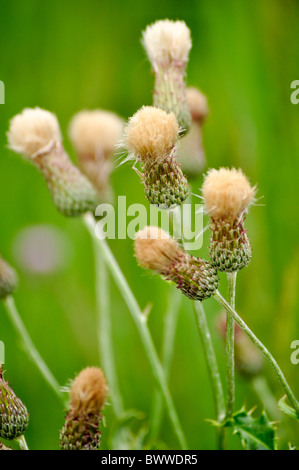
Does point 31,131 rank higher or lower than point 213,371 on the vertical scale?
higher

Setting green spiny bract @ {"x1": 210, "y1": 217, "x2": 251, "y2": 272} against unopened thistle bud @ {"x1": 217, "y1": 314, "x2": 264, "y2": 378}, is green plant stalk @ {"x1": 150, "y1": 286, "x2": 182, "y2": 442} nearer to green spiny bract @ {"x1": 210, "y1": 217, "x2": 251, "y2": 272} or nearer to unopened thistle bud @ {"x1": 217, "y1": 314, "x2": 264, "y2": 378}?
unopened thistle bud @ {"x1": 217, "y1": 314, "x2": 264, "y2": 378}

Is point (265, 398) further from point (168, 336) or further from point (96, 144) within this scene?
point (96, 144)

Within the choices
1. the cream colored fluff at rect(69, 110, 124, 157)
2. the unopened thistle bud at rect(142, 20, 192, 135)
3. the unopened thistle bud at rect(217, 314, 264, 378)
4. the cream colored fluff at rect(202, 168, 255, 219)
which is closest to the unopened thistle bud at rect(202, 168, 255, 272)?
the cream colored fluff at rect(202, 168, 255, 219)

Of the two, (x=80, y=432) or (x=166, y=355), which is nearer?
(x=80, y=432)

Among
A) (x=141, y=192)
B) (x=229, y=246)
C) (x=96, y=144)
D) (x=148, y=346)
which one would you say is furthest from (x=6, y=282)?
(x=141, y=192)

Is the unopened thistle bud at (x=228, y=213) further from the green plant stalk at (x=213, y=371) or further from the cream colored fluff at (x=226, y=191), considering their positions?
the green plant stalk at (x=213, y=371)

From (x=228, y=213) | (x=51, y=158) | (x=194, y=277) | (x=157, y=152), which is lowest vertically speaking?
(x=194, y=277)
